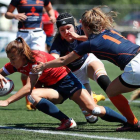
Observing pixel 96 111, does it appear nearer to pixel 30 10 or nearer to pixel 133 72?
pixel 133 72

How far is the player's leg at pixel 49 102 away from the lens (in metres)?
5.34

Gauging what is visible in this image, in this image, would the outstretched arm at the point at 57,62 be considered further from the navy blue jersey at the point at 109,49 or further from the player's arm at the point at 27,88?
the player's arm at the point at 27,88

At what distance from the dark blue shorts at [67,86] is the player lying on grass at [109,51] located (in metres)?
0.53

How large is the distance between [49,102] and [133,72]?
3.82 ft

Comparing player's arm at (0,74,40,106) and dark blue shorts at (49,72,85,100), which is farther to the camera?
dark blue shorts at (49,72,85,100)

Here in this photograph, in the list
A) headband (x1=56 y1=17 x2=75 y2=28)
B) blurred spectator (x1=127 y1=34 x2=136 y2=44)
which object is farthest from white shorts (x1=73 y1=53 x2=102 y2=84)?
blurred spectator (x1=127 y1=34 x2=136 y2=44)

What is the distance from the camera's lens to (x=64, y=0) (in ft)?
123

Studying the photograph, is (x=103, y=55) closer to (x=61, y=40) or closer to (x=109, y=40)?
(x=109, y=40)

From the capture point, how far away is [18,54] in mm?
5246

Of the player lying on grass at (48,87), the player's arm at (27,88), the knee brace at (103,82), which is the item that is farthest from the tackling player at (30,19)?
the player's arm at (27,88)

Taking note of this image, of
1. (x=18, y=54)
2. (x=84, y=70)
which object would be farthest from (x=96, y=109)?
(x=18, y=54)

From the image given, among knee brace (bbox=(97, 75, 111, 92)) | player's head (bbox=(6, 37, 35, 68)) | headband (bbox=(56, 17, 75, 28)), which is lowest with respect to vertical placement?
knee brace (bbox=(97, 75, 111, 92))

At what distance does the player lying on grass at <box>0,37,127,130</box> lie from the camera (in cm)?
524

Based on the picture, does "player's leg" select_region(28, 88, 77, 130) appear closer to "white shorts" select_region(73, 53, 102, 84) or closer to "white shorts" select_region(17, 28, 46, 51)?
"white shorts" select_region(73, 53, 102, 84)
